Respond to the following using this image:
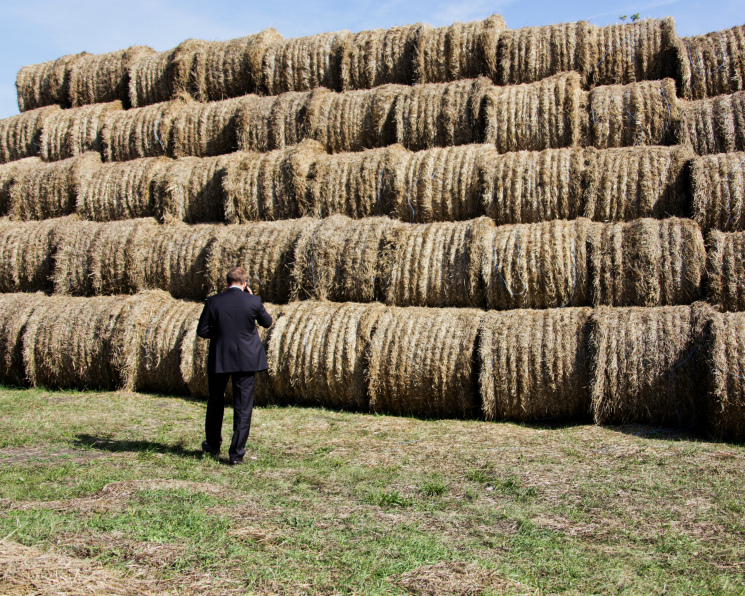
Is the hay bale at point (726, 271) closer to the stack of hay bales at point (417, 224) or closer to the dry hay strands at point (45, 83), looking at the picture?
the stack of hay bales at point (417, 224)

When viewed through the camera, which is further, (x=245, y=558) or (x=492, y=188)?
(x=492, y=188)

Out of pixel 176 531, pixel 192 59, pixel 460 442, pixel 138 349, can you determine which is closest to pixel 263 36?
pixel 192 59

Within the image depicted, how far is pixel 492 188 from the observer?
860 cm

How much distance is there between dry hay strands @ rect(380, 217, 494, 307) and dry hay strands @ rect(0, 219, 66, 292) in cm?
580

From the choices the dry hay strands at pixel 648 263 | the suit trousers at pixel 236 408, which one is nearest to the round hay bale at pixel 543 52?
the dry hay strands at pixel 648 263

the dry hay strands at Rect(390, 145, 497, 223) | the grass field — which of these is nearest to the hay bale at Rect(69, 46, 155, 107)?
the dry hay strands at Rect(390, 145, 497, 223)

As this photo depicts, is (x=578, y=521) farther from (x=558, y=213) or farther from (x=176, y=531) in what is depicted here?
(x=558, y=213)

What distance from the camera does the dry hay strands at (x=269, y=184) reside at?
966cm

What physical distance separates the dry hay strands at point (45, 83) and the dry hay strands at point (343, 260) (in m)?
7.07

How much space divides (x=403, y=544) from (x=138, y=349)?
637 centimetres

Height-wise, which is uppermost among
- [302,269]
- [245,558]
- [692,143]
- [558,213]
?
[692,143]

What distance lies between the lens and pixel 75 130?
12.1 m

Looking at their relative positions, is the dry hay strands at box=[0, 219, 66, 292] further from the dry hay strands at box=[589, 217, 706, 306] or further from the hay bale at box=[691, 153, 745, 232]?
the hay bale at box=[691, 153, 745, 232]

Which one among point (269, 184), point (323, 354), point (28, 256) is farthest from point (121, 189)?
point (323, 354)
